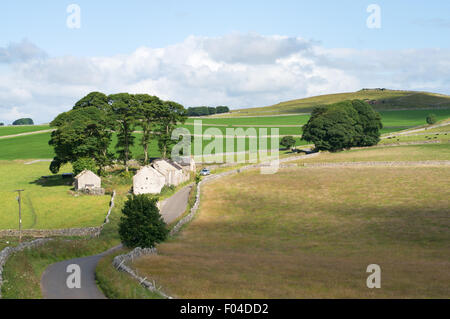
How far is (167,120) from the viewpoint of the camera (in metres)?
107

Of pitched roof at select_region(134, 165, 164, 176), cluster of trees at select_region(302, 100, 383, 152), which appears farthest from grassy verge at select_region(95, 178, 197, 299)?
cluster of trees at select_region(302, 100, 383, 152)

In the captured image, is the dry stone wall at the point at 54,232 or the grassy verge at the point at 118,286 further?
the dry stone wall at the point at 54,232

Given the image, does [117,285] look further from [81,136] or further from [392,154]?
[392,154]

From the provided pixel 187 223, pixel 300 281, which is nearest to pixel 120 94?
pixel 187 223

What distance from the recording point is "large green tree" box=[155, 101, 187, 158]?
106125 mm

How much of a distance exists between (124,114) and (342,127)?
52.3 metres

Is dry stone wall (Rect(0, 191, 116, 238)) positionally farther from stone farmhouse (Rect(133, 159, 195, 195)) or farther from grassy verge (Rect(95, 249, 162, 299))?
stone farmhouse (Rect(133, 159, 195, 195))

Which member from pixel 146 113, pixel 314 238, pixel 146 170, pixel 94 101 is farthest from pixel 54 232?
pixel 94 101

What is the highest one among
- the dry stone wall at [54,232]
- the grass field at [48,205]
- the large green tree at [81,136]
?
the large green tree at [81,136]

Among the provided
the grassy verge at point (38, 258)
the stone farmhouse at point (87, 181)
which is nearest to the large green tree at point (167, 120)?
the stone farmhouse at point (87, 181)

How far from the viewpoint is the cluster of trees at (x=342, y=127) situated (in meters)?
119

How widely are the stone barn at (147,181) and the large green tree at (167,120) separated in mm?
21635

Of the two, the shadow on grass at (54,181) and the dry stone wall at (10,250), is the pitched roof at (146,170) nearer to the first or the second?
the shadow on grass at (54,181)

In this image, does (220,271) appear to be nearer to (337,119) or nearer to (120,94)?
(120,94)
